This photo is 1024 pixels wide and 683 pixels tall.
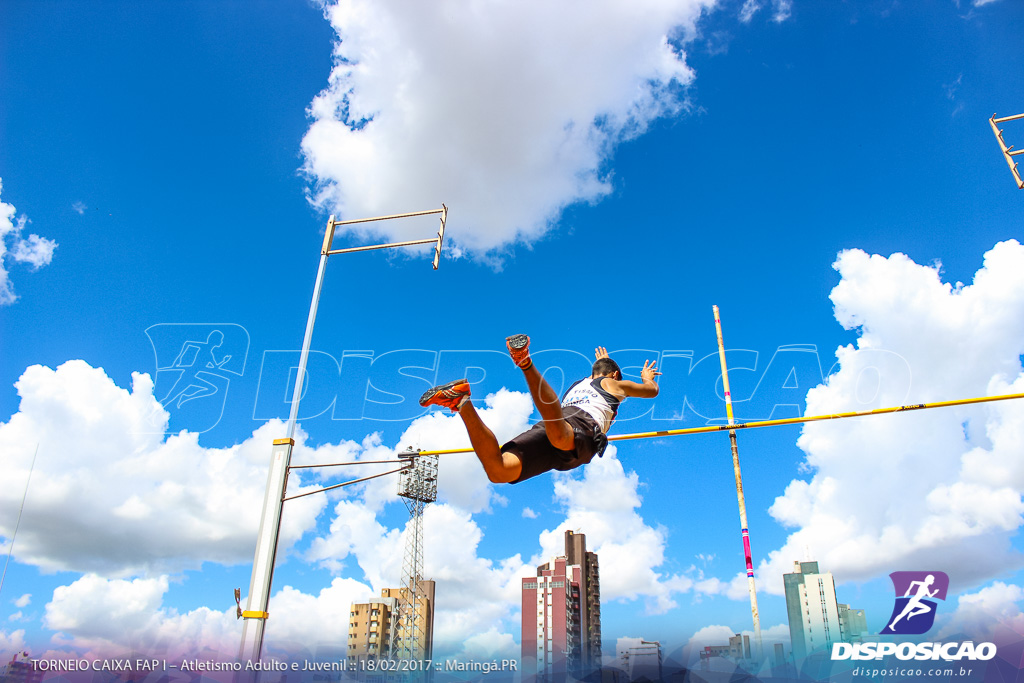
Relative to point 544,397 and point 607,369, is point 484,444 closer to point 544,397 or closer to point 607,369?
point 544,397

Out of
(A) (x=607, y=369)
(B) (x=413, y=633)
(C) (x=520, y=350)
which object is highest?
(A) (x=607, y=369)

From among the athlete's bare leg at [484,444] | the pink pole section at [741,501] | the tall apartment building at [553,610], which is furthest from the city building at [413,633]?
the tall apartment building at [553,610]

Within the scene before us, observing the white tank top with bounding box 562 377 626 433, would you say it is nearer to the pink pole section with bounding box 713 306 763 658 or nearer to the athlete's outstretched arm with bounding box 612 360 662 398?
the athlete's outstretched arm with bounding box 612 360 662 398

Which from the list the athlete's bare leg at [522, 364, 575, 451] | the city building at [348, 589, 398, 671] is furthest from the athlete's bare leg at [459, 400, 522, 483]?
the city building at [348, 589, 398, 671]

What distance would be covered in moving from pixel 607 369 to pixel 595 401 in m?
0.64

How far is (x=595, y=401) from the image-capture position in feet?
17.6

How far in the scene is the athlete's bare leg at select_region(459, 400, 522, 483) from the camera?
416 centimetres

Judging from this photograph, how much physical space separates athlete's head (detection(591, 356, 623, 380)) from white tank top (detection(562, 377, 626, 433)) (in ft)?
0.48

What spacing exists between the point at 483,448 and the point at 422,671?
17.4 feet

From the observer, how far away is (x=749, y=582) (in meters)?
7.71

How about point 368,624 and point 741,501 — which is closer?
point 741,501

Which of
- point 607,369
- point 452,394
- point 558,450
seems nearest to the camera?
point 452,394

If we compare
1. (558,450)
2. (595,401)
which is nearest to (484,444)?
(558,450)

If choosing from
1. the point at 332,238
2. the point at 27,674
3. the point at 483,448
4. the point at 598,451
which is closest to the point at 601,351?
the point at 598,451
